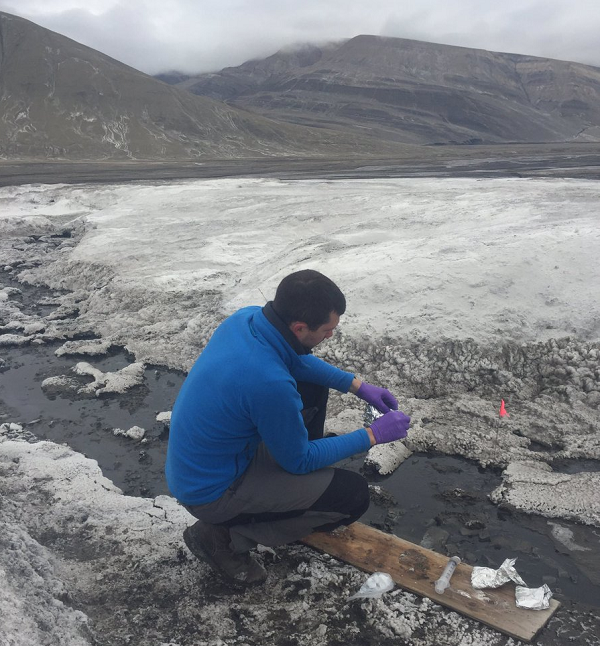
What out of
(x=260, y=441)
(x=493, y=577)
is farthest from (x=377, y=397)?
(x=493, y=577)

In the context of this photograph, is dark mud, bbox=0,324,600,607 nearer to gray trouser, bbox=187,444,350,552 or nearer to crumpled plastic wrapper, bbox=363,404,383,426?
crumpled plastic wrapper, bbox=363,404,383,426

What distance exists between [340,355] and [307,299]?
292 cm

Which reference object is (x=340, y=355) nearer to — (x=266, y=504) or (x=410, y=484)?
(x=410, y=484)

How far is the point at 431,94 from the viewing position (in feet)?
365

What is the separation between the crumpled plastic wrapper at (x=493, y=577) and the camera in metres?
2.85

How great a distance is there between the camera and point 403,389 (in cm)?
509

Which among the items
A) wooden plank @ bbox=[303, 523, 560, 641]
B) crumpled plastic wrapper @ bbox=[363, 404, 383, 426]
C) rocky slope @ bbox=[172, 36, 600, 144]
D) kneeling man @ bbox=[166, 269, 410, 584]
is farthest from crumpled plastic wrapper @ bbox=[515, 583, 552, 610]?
rocky slope @ bbox=[172, 36, 600, 144]

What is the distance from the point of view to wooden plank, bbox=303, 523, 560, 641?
8.75 ft

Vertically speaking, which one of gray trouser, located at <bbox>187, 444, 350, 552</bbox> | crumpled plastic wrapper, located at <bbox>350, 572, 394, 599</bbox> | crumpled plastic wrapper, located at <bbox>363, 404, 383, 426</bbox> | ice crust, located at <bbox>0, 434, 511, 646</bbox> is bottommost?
ice crust, located at <bbox>0, 434, 511, 646</bbox>

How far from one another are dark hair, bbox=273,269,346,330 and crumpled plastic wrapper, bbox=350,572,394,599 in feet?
4.54

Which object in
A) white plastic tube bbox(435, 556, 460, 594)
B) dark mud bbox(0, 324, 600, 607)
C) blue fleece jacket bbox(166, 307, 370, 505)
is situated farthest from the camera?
dark mud bbox(0, 324, 600, 607)

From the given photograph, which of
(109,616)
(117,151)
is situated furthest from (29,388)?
(117,151)

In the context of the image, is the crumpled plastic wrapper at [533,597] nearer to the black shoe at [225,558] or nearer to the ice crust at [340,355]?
the ice crust at [340,355]

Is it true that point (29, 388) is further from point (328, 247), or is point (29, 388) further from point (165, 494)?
point (328, 247)
